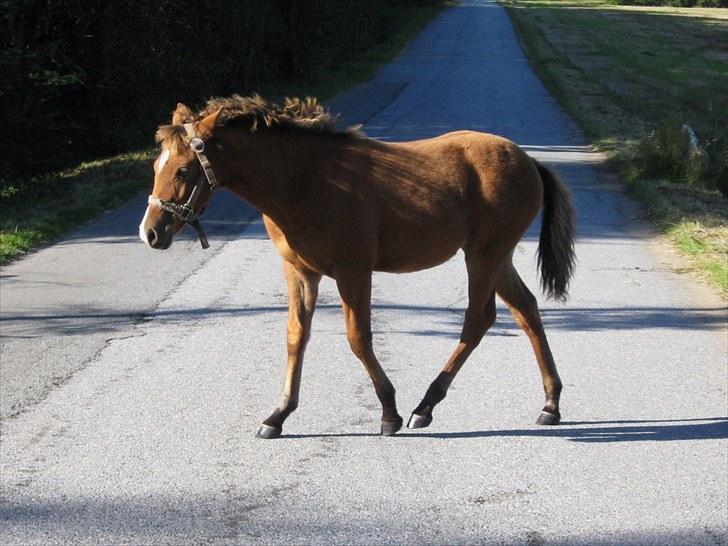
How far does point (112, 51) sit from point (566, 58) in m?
24.6

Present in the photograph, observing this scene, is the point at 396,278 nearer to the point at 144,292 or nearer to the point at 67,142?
the point at 144,292

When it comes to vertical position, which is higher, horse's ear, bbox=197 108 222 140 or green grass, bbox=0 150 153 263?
horse's ear, bbox=197 108 222 140

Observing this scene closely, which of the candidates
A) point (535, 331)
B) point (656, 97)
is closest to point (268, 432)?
point (535, 331)

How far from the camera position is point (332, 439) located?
646 centimetres

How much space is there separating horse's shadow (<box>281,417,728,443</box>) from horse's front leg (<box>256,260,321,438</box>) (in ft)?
0.41

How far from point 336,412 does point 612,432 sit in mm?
1606

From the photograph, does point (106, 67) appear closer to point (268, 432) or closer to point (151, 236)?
point (268, 432)

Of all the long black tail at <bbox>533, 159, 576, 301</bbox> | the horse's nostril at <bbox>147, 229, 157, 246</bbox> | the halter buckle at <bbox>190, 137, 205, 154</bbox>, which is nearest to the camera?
the horse's nostril at <bbox>147, 229, 157, 246</bbox>

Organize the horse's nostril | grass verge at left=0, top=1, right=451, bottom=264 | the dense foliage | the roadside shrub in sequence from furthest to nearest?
the dense foliage → the roadside shrub → grass verge at left=0, top=1, right=451, bottom=264 → the horse's nostril

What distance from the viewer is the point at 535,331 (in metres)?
6.80

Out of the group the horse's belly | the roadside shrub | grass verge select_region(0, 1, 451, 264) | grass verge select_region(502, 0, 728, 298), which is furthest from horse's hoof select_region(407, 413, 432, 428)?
the roadside shrub

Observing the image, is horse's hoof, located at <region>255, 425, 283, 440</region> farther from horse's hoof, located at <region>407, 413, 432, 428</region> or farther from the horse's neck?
the horse's neck

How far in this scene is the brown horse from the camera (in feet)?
19.1

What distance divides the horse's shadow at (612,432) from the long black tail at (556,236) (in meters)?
0.84
